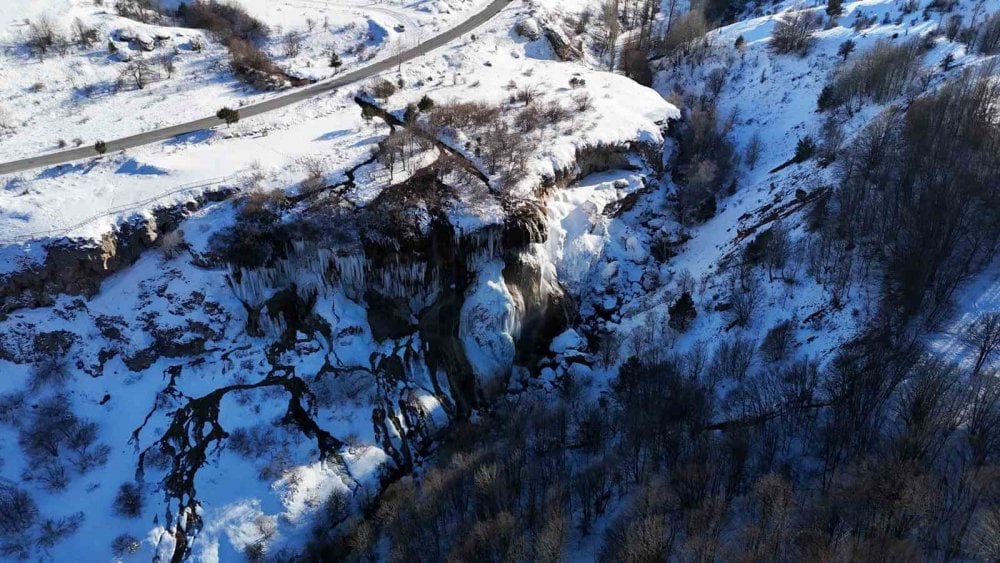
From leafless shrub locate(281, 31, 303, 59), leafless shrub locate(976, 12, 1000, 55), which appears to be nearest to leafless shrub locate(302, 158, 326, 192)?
leafless shrub locate(281, 31, 303, 59)

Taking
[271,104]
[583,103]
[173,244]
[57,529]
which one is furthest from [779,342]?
[271,104]

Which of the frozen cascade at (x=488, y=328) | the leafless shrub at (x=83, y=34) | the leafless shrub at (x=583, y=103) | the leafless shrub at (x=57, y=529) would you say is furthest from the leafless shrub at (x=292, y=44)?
the leafless shrub at (x=57, y=529)

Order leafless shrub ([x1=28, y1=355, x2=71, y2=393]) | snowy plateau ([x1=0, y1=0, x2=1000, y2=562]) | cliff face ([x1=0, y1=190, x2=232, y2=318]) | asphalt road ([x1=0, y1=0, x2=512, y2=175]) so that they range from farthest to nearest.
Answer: asphalt road ([x1=0, y1=0, x2=512, y2=175]), cliff face ([x1=0, y1=190, x2=232, y2=318]), leafless shrub ([x1=28, y1=355, x2=71, y2=393]), snowy plateau ([x1=0, y1=0, x2=1000, y2=562])

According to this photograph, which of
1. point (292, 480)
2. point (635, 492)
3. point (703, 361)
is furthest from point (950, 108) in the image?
point (292, 480)

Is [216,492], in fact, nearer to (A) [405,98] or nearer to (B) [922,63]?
(A) [405,98]

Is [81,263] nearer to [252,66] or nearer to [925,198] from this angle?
[252,66]

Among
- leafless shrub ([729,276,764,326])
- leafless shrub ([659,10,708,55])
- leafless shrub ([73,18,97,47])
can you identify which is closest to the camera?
leafless shrub ([729,276,764,326])

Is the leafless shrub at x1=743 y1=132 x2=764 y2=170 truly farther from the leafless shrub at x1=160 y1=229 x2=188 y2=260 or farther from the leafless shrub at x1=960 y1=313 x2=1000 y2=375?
the leafless shrub at x1=160 y1=229 x2=188 y2=260
